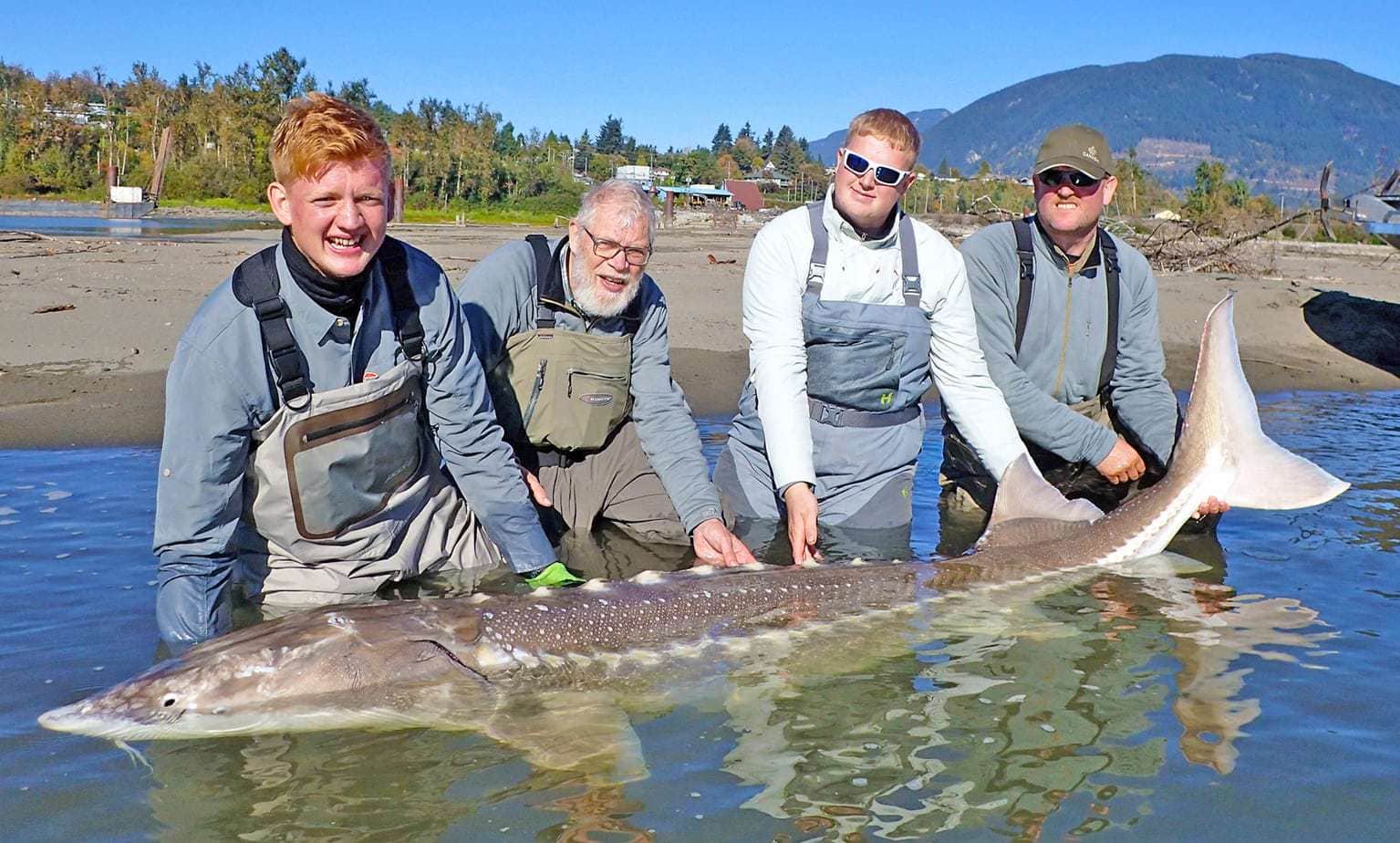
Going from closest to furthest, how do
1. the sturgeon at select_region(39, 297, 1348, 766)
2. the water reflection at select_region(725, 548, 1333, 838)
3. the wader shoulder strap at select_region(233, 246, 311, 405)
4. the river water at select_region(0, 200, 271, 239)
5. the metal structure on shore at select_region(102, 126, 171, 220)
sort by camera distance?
the water reflection at select_region(725, 548, 1333, 838) < the sturgeon at select_region(39, 297, 1348, 766) < the wader shoulder strap at select_region(233, 246, 311, 405) < the river water at select_region(0, 200, 271, 239) < the metal structure on shore at select_region(102, 126, 171, 220)

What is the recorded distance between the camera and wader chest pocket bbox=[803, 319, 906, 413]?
5223 mm

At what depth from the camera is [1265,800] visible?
337cm

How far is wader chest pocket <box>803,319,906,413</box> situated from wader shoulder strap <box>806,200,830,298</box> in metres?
0.15

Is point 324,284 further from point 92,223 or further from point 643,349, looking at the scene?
point 92,223

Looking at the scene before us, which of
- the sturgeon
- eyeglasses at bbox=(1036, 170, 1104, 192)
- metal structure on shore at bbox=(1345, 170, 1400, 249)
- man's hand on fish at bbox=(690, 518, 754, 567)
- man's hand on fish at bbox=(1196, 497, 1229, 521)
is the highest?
metal structure on shore at bbox=(1345, 170, 1400, 249)

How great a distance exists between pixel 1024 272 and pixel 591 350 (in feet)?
6.92

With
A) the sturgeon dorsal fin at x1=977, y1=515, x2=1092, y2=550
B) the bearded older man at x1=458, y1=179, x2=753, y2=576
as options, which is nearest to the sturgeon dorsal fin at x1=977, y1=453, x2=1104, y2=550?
the sturgeon dorsal fin at x1=977, y1=515, x2=1092, y2=550

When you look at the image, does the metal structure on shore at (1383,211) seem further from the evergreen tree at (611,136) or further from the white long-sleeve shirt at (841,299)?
the evergreen tree at (611,136)

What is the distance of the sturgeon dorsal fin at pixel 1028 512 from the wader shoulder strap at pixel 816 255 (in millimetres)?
1116

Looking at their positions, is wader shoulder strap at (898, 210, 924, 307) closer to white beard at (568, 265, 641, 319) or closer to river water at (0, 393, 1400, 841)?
white beard at (568, 265, 641, 319)

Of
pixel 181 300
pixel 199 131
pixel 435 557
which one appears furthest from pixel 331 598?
pixel 199 131

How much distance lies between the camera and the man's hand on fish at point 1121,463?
5832 mm

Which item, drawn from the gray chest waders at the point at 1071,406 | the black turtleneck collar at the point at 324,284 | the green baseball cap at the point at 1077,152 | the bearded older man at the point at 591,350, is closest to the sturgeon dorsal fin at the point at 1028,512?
the gray chest waders at the point at 1071,406

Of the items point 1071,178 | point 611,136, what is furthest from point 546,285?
point 611,136
